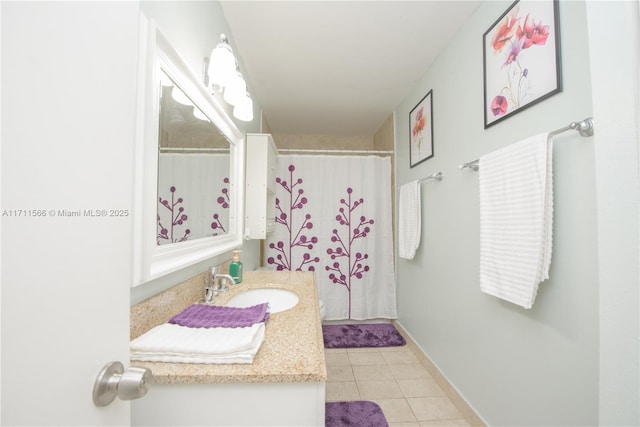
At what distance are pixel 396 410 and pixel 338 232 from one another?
1460 mm

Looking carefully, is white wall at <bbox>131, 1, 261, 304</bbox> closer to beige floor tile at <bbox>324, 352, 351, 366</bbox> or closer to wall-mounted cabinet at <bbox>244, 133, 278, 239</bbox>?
wall-mounted cabinet at <bbox>244, 133, 278, 239</bbox>

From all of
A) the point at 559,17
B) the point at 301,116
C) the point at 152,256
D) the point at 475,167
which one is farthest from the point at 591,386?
the point at 301,116

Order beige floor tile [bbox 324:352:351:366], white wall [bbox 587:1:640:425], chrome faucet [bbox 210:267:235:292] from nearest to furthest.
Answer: white wall [bbox 587:1:640:425]
chrome faucet [bbox 210:267:235:292]
beige floor tile [bbox 324:352:351:366]

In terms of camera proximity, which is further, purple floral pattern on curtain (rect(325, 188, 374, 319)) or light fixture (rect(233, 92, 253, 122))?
purple floral pattern on curtain (rect(325, 188, 374, 319))

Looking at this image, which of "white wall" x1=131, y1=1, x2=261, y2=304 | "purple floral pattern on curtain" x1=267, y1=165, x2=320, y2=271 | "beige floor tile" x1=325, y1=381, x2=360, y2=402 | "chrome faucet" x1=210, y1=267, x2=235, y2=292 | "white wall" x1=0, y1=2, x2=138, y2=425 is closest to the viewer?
"white wall" x1=0, y1=2, x2=138, y2=425

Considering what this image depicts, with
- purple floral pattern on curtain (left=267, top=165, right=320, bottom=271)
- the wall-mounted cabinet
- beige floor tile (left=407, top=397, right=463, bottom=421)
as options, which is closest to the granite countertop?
the wall-mounted cabinet

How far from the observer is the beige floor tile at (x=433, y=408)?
1421 millimetres

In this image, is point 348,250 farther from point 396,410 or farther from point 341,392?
point 396,410

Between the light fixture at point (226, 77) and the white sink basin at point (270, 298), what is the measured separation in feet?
3.10

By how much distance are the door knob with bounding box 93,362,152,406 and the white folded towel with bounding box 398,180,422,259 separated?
1895mm

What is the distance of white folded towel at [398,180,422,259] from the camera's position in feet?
6.43

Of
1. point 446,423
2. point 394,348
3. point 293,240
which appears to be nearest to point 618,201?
point 446,423

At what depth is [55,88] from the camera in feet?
1.03

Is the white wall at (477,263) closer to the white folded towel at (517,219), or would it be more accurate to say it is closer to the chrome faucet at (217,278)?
the white folded towel at (517,219)
